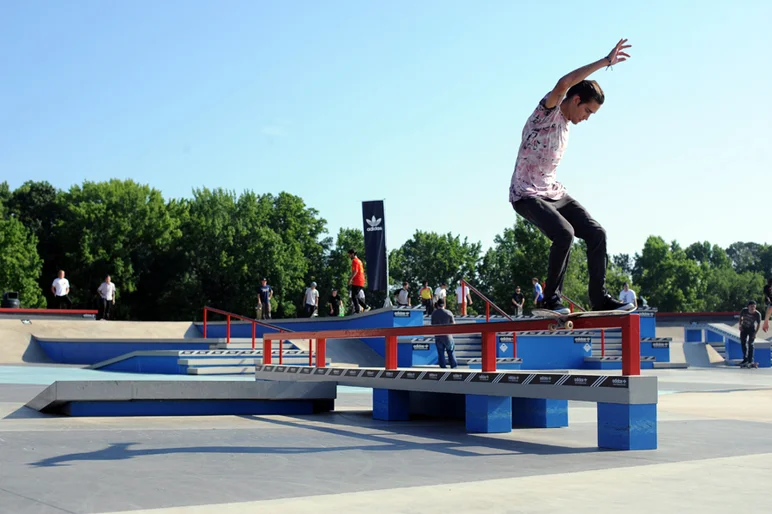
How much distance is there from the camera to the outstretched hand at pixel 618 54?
19.0 ft

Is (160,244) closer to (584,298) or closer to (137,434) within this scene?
(584,298)

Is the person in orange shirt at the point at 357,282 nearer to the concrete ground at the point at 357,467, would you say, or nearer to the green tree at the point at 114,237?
the concrete ground at the point at 357,467

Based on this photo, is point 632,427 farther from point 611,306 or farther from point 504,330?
point 504,330

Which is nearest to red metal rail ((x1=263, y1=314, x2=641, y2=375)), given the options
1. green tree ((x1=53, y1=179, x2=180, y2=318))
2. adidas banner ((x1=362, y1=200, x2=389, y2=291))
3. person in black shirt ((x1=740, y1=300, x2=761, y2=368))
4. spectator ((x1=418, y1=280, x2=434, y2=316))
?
adidas banner ((x1=362, y1=200, x2=389, y2=291))

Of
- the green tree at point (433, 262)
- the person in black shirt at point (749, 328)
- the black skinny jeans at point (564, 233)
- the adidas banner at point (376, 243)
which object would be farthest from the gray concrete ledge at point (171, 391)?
the green tree at point (433, 262)

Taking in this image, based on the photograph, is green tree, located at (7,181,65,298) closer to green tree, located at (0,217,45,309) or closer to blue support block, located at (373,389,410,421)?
green tree, located at (0,217,45,309)

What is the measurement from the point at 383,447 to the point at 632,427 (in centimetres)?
199

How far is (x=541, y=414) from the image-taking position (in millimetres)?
8750

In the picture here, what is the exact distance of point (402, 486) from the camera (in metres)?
4.72

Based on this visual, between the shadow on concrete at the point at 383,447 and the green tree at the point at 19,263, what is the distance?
56.0m

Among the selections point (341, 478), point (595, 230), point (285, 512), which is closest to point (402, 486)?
point (341, 478)

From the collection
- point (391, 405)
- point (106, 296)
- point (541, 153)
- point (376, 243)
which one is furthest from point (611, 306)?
point (106, 296)

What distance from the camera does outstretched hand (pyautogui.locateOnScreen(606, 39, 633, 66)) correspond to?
5797 millimetres

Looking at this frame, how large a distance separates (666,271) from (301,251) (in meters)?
56.6
